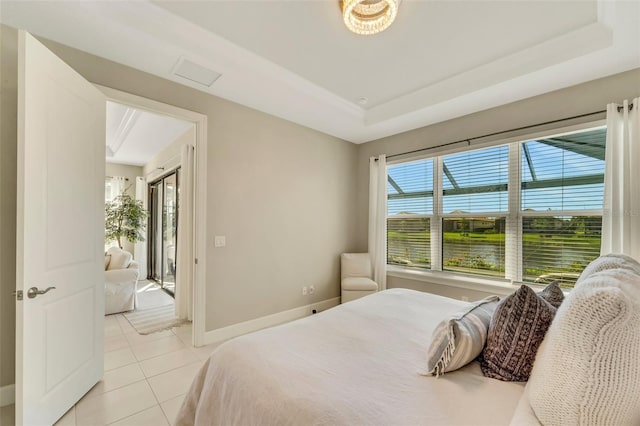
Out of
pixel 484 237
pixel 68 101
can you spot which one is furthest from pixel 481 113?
pixel 68 101

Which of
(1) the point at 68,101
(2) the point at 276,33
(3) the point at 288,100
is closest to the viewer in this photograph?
(1) the point at 68,101

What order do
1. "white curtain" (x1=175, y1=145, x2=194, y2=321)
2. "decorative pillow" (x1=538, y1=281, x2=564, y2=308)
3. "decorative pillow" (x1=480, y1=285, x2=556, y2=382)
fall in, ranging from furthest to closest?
"white curtain" (x1=175, y1=145, x2=194, y2=321)
"decorative pillow" (x1=538, y1=281, x2=564, y2=308)
"decorative pillow" (x1=480, y1=285, x2=556, y2=382)

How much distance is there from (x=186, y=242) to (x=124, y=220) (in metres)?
2.69

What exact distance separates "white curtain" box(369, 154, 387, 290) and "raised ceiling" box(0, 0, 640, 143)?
1.21 m

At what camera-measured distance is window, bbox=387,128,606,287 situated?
2666mm

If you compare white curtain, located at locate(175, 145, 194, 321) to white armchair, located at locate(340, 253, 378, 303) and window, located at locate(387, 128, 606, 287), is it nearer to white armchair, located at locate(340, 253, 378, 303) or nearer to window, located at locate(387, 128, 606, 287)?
white armchair, located at locate(340, 253, 378, 303)

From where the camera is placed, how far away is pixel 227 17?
6.63ft

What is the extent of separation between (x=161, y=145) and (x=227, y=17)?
3.52 m

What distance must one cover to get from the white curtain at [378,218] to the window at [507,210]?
0.21 meters

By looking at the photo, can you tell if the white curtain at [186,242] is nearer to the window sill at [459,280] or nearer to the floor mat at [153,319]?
the floor mat at [153,319]

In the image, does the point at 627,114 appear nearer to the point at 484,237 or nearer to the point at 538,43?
the point at 538,43

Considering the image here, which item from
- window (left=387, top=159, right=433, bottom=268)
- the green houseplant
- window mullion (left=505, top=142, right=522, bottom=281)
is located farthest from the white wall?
window mullion (left=505, top=142, right=522, bottom=281)

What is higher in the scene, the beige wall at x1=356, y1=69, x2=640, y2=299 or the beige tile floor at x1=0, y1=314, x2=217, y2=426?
the beige wall at x1=356, y1=69, x2=640, y2=299

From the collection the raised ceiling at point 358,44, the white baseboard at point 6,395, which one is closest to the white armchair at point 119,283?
the white baseboard at point 6,395
